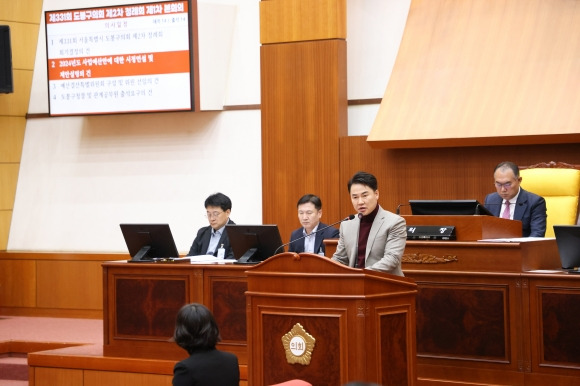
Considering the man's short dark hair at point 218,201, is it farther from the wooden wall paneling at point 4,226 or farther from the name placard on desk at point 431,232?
the wooden wall paneling at point 4,226

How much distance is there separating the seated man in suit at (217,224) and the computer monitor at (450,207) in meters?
1.47

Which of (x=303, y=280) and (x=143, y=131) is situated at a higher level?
(x=143, y=131)

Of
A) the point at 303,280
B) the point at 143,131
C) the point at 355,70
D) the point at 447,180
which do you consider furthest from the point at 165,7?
the point at 303,280

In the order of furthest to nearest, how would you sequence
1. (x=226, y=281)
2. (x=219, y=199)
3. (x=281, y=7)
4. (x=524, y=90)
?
(x=281, y=7) < (x=524, y=90) < (x=219, y=199) < (x=226, y=281)

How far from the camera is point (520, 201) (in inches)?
218

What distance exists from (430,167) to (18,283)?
13.4ft

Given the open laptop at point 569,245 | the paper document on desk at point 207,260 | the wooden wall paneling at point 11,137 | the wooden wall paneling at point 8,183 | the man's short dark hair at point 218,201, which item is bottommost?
the paper document on desk at point 207,260

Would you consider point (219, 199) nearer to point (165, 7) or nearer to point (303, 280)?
point (303, 280)

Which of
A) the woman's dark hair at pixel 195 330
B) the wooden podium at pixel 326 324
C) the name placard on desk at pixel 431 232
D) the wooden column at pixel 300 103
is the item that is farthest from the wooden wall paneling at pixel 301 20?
the woman's dark hair at pixel 195 330

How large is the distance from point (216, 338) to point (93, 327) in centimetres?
504

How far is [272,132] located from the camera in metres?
7.63

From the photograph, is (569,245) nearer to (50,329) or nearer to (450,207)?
(450,207)

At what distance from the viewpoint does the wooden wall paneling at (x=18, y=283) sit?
28.7 feet

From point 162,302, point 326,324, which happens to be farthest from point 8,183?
point 326,324
